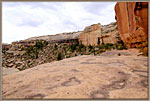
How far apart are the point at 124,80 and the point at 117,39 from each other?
1682cm

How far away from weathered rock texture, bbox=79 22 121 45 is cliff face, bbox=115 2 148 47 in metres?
7.14

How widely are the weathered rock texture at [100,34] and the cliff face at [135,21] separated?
23.4 feet

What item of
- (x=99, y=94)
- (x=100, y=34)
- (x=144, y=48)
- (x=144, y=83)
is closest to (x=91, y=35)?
(x=100, y=34)

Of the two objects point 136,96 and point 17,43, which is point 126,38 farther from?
point 17,43

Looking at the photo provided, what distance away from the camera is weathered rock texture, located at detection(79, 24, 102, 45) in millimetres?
22027

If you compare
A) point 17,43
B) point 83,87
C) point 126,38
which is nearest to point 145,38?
point 126,38

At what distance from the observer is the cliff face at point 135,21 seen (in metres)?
7.74

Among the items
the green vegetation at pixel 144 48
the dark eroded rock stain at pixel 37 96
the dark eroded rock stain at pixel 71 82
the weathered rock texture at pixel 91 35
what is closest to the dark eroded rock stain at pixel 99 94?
the dark eroded rock stain at pixel 71 82

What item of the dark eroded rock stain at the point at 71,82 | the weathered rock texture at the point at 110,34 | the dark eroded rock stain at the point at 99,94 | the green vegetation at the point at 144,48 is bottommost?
the dark eroded rock stain at the point at 99,94

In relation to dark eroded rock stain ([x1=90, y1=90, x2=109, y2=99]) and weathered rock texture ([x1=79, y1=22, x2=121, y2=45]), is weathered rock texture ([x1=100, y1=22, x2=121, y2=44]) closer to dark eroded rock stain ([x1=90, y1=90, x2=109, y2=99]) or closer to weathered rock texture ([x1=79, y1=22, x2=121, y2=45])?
weathered rock texture ([x1=79, y1=22, x2=121, y2=45])

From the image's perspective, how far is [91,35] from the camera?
22.8 metres

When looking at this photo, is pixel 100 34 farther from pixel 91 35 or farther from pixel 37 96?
pixel 37 96

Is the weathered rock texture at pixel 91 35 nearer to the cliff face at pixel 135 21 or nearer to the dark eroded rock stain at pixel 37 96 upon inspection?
the cliff face at pixel 135 21

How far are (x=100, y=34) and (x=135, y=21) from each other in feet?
42.7
